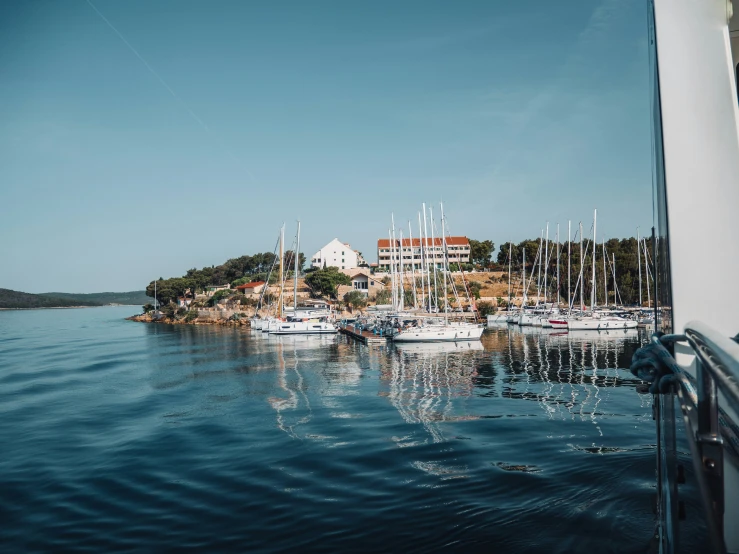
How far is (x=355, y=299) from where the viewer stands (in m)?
73.3

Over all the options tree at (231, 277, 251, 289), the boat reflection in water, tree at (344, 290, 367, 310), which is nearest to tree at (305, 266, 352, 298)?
tree at (344, 290, 367, 310)

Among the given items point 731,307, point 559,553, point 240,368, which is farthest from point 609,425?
point 240,368

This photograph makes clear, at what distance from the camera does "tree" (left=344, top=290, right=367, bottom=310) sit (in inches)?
2872

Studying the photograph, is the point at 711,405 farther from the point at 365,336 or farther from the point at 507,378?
the point at 365,336

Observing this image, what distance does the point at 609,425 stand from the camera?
45.4 ft

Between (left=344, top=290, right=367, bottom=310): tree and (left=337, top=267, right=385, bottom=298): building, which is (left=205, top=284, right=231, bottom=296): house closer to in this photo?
(left=337, top=267, right=385, bottom=298): building

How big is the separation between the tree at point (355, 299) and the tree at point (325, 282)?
2684 mm

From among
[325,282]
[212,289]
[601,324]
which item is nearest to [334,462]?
[601,324]

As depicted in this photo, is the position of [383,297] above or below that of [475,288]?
below

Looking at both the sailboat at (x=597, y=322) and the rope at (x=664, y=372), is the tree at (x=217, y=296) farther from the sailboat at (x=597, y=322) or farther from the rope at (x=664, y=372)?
the rope at (x=664, y=372)

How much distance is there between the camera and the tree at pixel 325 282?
76.3 metres

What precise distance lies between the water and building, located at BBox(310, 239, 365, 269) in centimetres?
7587

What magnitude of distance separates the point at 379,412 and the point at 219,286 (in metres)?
85.1

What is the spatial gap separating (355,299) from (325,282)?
5.98 meters
